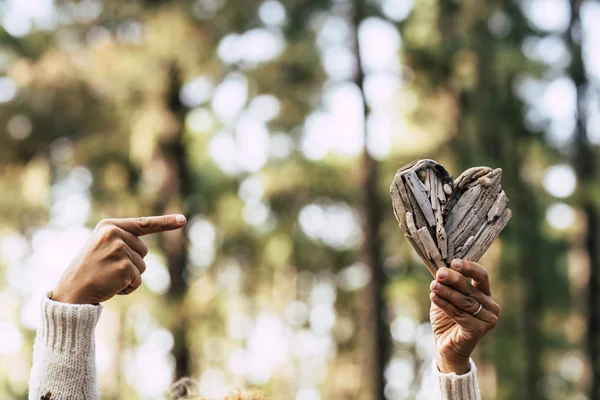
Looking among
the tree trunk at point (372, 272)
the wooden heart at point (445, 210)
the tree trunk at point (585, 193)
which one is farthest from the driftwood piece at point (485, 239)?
the tree trunk at point (585, 193)

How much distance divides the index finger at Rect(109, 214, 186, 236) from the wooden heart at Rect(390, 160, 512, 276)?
656mm

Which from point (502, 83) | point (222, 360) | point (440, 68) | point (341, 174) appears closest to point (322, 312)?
point (222, 360)

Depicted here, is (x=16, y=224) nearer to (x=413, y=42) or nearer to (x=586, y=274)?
(x=413, y=42)

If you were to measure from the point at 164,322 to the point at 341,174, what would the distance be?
5.69 meters

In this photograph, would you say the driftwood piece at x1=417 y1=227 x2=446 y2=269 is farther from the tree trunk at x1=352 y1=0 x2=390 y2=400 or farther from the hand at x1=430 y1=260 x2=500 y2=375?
the tree trunk at x1=352 y1=0 x2=390 y2=400

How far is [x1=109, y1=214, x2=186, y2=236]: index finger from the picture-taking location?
2.07 meters

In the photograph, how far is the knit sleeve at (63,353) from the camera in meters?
1.98

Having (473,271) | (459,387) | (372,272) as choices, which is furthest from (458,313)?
(372,272)

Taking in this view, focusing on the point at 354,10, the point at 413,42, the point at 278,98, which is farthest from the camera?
the point at 278,98

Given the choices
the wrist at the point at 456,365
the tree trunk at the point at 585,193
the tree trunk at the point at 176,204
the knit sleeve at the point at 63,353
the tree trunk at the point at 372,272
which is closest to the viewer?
the knit sleeve at the point at 63,353

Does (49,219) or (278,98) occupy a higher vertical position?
(278,98)

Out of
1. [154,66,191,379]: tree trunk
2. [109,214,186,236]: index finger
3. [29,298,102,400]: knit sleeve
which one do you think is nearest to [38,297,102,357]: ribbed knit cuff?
[29,298,102,400]: knit sleeve

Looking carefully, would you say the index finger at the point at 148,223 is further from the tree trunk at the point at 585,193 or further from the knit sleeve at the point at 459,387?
the tree trunk at the point at 585,193

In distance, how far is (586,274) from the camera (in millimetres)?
11266
